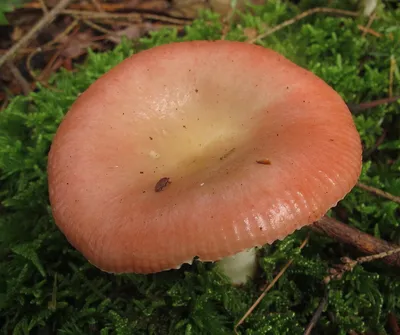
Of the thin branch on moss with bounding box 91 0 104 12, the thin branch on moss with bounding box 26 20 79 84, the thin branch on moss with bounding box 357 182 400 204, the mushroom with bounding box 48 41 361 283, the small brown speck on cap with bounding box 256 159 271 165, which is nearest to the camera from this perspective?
the mushroom with bounding box 48 41 361 283

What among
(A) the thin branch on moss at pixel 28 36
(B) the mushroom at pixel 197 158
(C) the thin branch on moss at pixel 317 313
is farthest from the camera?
(A) the thin branch on moss at pixel 28 36

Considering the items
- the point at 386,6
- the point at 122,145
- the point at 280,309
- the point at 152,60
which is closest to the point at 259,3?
the point at 386,6

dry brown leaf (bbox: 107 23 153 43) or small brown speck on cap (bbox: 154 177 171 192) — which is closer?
small brown speck on cap (bbox: 154 177 171 192)

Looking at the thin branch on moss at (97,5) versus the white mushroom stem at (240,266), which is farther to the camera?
the thin branch on moss at (97,5)

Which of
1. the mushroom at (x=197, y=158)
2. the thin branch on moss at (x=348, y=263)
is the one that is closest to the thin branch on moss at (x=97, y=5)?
the mushroom at (x=197, y=158)

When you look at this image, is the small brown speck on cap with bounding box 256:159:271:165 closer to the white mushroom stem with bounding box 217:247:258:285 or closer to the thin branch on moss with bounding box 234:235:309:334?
the white mushroom stem with bounding box 217:247:258:285

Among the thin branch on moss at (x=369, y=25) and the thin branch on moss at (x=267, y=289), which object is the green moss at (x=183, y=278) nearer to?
the thin branch on moss at (x=267, y=289)

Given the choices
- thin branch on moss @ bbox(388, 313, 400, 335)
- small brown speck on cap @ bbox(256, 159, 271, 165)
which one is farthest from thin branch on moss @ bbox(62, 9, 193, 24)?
thin branch on moss @ bbox(388, 313, 400, 335)
